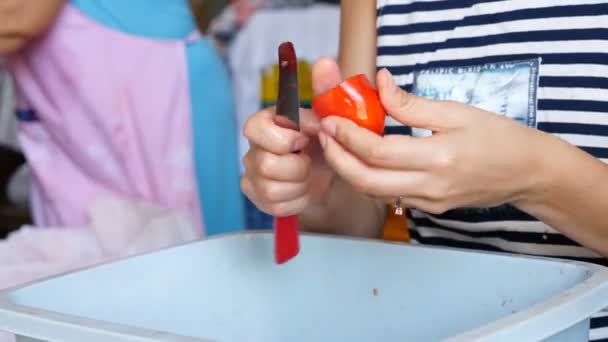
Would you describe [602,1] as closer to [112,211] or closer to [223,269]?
[223,269]

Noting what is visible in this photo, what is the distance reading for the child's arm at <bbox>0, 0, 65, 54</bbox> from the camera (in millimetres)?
1255

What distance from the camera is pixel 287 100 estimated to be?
0.62 m

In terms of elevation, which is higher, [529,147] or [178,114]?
[529,147]

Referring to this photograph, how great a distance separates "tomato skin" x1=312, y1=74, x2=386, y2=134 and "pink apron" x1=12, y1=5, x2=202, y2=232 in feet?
2.73

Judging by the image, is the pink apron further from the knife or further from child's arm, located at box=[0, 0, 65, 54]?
the knife

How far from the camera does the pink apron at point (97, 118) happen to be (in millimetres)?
1357

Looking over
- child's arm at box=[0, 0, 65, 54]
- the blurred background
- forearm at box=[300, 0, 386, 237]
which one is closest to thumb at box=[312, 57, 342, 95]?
forearm at box=[300, 0, 386, 237]

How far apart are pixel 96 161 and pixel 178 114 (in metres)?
0.17

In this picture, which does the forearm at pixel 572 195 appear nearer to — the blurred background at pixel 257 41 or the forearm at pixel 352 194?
the forearm at pixel 352 194

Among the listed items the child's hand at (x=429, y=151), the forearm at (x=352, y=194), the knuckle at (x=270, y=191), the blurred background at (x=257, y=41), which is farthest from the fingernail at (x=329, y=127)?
the blurred background at (x=257, y=41)

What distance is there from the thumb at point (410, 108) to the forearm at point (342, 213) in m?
0.28

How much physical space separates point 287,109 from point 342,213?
280 mm

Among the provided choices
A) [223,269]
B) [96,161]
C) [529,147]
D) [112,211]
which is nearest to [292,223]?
[223,269]

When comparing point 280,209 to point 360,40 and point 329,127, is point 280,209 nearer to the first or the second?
point 329,127
